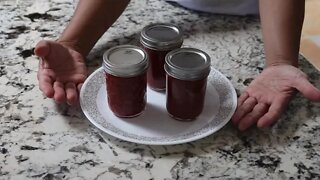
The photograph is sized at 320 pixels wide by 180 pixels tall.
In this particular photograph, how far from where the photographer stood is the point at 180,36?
854 mm

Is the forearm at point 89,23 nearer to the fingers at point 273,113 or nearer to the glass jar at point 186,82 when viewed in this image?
Answer: the glass jar at point 186,82

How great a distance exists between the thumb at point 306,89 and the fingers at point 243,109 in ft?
0.26

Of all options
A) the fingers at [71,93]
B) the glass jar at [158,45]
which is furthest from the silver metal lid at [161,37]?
the fingers at [71,93]

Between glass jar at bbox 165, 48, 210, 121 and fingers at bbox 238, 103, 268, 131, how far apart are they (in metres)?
0.07

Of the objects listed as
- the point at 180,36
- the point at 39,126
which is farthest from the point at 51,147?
the point at 180,36

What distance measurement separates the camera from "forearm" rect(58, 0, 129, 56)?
0.98 metres

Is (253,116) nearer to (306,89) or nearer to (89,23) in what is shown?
(306,89)

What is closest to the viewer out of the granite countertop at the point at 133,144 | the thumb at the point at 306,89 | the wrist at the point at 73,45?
the granite countertop at the point at 133,144

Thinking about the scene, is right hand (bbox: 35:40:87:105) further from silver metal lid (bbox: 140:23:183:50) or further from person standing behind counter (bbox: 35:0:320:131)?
silver metal lid (bbox: 140:23:183:50)

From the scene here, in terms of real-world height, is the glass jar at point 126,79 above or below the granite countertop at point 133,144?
above

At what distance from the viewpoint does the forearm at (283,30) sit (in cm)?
93

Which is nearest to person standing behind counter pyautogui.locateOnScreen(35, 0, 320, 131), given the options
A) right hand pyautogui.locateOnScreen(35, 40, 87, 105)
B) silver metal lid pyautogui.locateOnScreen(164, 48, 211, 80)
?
right hand pyautogui.locateOnScreen(35, 40, 87, 105)

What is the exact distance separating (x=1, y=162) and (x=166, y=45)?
0.32 meters

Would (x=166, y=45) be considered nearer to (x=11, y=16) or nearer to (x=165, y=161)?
(x=165, y=161)
